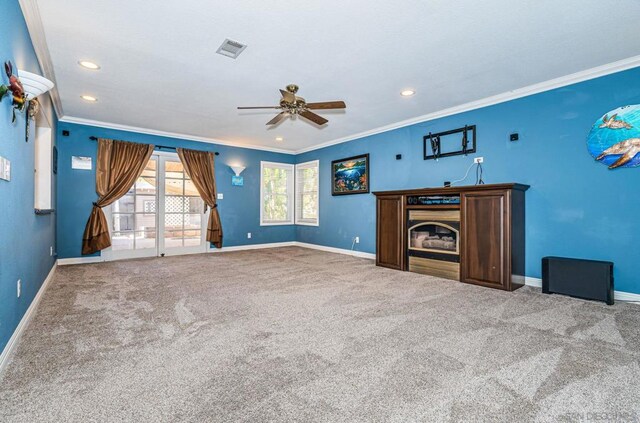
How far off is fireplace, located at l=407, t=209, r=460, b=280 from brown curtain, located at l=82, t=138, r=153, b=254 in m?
5.20

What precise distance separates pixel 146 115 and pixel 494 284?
5.86m

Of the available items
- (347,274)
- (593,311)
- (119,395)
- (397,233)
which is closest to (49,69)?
(119,395)

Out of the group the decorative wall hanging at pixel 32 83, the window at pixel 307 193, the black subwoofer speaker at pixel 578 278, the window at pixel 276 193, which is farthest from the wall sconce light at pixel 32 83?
the window at pixel 307 193

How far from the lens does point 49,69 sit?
Answer: 3.53 meters

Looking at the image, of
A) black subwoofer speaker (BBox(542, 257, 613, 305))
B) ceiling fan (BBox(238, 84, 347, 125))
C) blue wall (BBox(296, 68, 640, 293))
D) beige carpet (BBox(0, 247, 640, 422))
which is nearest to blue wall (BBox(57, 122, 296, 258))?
beige carpet (BBox(0, 247, 640, 422))

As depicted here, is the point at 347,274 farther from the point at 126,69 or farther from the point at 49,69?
the point at 49,69

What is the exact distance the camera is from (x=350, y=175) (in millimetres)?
6723

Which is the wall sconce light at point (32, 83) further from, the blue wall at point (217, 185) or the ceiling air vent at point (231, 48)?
the blue wall at point (217, 185)

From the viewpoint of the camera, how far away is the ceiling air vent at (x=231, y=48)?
2951 millimetres

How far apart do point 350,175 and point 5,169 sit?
5437 millimetres

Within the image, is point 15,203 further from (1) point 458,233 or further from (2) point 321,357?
(1) point 458,233

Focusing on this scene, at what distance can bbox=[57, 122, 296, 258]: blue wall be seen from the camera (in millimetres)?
5426

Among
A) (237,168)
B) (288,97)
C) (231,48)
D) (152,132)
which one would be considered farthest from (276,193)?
(231,48)

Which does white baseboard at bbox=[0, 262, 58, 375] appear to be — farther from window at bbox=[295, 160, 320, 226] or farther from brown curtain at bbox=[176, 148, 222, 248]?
window at bbox=[295, 160, 320, 226]
